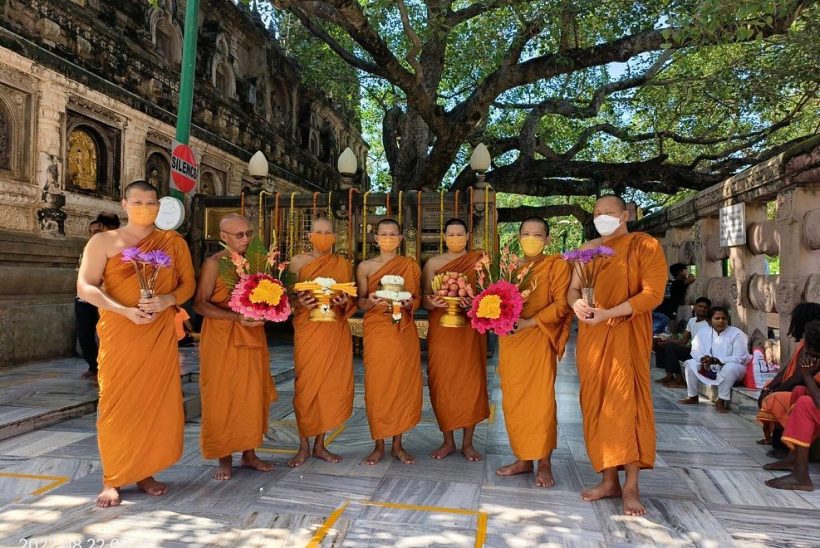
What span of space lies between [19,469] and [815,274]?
6631 millimetres

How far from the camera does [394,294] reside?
402cm

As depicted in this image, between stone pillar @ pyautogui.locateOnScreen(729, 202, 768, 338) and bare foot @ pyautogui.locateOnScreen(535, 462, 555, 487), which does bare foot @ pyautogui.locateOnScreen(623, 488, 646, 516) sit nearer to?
bare foot @ pyautogui.locateOnScreen(535, 462, 555, 487)

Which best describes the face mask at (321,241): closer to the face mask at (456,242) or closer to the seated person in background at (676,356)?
the face mask at (456,242)

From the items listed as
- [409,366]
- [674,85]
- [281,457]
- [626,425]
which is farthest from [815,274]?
[674,85]

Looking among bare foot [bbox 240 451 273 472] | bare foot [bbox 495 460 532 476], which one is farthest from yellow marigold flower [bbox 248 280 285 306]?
bare foot [bbox 495 460 532 476]

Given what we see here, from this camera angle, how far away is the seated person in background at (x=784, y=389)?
4.04 metres

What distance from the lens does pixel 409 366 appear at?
14.0 ft

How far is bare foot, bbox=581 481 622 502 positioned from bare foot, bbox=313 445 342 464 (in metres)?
1.77

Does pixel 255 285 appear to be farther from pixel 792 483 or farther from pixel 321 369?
pixel 792 483

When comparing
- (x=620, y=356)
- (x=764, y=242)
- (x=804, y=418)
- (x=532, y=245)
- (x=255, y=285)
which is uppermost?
(x=764, y=242)

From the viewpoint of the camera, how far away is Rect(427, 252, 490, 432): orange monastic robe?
429 centimetres

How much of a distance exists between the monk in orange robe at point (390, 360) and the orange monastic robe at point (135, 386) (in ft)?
4.44

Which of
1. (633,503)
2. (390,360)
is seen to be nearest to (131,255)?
(390,360)

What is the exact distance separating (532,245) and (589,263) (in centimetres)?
55
